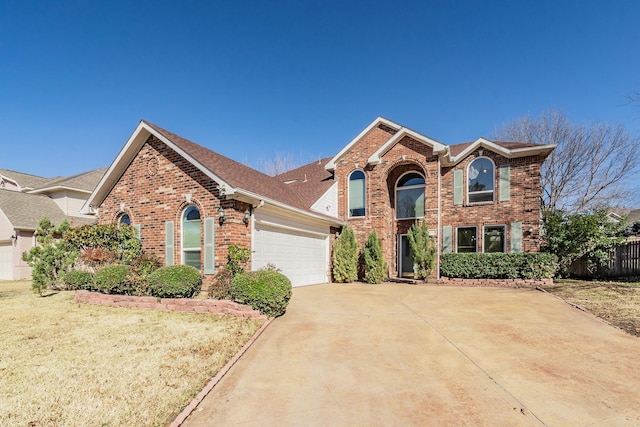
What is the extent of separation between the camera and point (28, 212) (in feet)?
57.5

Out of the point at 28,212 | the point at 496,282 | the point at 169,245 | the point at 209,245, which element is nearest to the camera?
the point at 209,245

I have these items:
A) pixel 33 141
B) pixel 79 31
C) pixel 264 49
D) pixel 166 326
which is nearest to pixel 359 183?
pixel 264 49

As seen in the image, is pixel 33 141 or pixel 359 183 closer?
pixel 359 183

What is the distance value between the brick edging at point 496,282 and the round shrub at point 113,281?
10.9 meters

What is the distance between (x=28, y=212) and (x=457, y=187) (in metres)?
23.0

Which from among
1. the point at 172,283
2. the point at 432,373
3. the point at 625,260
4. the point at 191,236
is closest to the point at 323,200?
the point at 191,236

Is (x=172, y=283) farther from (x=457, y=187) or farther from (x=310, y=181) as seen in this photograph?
(x=457, y=187)

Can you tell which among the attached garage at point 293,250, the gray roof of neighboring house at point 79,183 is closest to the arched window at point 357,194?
the attached garage at point 293,250

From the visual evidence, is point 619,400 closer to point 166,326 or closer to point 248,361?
point 248,361

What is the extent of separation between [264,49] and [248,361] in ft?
45.9

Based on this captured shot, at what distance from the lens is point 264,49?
14.5m

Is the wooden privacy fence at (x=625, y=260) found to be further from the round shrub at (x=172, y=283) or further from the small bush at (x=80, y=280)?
the small bush at (x=80, y=280)

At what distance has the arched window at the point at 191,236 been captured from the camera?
383 inches

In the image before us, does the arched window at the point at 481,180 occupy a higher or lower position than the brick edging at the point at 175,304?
higher
